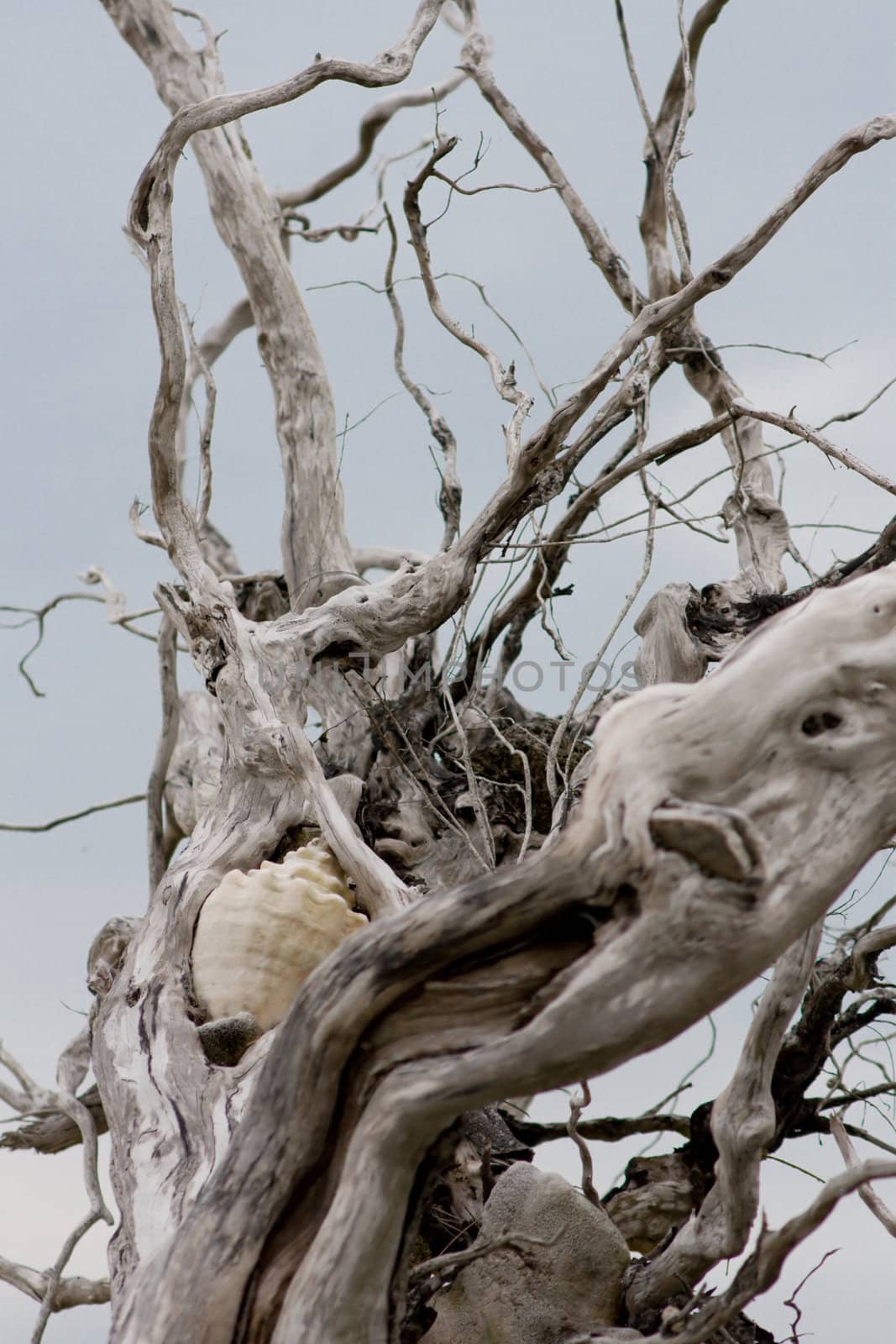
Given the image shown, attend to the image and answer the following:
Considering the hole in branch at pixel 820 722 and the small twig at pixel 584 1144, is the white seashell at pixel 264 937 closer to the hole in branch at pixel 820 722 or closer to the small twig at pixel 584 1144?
the small twig at pixel 584 1144

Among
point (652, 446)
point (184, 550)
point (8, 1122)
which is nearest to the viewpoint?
point (184, 550)

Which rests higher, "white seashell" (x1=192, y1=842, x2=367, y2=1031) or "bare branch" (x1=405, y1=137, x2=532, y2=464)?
"bare branch" (x1=405, y1=137, x2=532, y2=464)

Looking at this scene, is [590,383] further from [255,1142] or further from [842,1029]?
[255,1142]

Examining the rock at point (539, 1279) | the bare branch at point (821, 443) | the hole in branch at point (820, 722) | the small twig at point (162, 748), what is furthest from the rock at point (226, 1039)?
the small twig at point (162, 748)

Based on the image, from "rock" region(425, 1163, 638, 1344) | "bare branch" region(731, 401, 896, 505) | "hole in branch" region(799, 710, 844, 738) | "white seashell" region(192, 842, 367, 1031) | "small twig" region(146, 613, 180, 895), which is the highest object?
"small twig" region(146, 613, 180, 895)

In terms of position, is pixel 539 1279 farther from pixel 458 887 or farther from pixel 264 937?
pixel 458 887

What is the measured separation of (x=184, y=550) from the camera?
355 centimetres

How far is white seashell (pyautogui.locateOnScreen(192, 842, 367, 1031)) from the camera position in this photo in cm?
264

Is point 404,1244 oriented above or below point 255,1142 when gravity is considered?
below

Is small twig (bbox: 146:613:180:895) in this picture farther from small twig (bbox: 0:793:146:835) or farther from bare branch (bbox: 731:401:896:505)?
bare branch (bbox: 731:401:896:505)

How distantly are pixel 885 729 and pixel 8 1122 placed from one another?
3.46m

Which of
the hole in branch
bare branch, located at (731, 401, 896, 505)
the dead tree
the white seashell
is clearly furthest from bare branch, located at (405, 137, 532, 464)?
the hole in branch

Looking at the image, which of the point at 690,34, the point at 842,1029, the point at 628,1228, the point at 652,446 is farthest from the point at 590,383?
the point at 690,34

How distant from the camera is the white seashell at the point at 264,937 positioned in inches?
104
